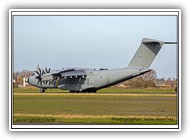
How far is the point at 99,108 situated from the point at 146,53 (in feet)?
4.07

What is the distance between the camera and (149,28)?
23.1ft

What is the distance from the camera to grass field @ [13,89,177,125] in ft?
22.3

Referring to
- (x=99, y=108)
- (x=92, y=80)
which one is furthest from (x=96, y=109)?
(x=92, y=80)

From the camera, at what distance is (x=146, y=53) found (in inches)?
302

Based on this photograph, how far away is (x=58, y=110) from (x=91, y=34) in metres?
1.38

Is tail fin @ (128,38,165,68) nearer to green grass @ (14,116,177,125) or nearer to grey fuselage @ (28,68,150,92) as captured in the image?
grey fuselage @ (28,68,150,92)

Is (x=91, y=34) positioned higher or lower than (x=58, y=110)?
higher

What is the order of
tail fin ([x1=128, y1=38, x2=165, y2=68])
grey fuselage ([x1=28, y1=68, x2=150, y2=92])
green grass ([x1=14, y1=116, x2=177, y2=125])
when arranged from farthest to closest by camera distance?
grey fuselage ([x1=28, y1=68, x2=150, y2=92]), tail fin ([x1=128, y1=38, x2=165, y2=68]), green grass ([x1=14, y1=116, x2=177, y2=125])

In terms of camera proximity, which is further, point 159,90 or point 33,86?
point 33,86

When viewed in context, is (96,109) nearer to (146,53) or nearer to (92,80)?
(146,53)

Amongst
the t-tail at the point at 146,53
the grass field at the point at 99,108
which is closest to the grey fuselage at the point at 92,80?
the t-tail at the point at 146,53

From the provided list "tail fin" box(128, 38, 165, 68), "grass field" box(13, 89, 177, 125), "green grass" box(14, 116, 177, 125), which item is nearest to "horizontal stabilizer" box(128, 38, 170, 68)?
"tail fin" box(128, 38, 165, 68)
